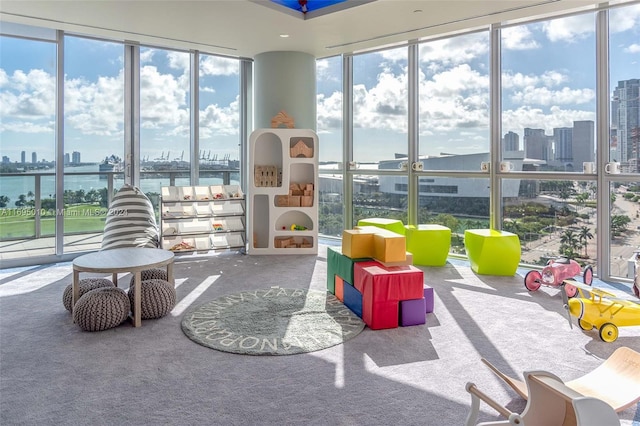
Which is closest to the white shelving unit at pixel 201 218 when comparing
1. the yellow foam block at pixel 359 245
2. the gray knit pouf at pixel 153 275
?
the gray knit pouf at pixel 153 275

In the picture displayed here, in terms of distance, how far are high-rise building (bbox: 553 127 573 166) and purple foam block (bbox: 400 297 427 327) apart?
2.94 m

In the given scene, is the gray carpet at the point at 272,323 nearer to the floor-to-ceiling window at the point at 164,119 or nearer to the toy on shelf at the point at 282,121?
the toy on shelf at the point at 282,121

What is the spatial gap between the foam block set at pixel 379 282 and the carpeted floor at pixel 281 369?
0.12 metres

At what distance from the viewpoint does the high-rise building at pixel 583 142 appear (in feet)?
16.7

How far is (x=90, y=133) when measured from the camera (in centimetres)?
612

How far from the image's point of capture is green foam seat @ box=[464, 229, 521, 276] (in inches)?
202

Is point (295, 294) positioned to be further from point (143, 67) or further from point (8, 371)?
point (143, 67)

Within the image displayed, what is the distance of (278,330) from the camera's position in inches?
134

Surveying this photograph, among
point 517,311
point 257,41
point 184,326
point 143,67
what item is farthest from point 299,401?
point 143,67

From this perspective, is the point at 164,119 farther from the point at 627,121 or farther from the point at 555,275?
the point at 627,121

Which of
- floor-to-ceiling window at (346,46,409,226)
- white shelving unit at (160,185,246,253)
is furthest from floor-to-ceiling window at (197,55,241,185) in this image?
floor-to-ceiling window at (346,46,409,226)

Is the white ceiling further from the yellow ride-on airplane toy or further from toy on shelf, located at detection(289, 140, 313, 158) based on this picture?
the yellow ride-on airplane toy

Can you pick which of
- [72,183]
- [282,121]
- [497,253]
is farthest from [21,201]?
[497,253]

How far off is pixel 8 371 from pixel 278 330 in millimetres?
1707
